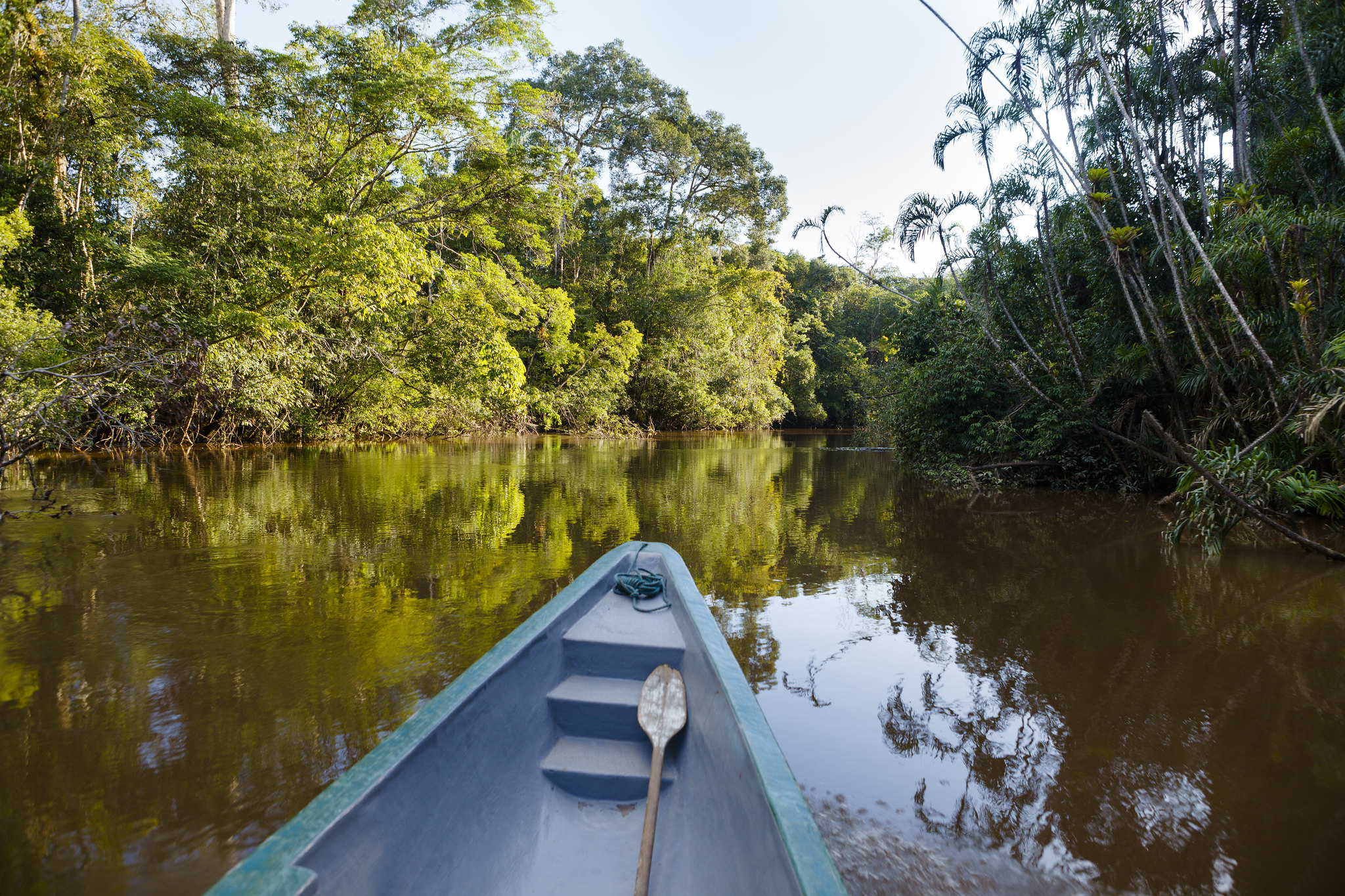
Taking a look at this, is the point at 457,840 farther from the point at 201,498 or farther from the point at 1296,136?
the point at 1296,136

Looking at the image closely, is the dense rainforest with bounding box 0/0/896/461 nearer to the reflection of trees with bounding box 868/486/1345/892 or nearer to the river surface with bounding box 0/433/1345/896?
the river surface with bounding box 0/433/1345/896

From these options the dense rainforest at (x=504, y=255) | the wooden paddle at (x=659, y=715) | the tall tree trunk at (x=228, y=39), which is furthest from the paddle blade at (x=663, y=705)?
the tall tree trunk at (x=228, y=39)

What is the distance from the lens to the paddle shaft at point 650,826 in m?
1.40

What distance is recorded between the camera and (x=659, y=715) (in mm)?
2086

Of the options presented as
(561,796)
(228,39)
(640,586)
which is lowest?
(561,796)

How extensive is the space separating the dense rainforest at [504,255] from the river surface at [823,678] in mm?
1328

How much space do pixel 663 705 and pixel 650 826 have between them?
1.89 feet

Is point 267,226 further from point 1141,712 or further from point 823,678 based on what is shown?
point 1141,712

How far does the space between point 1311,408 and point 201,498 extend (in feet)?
34.8

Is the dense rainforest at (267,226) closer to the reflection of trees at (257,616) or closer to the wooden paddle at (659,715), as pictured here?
the reflection of trees at (257,616)

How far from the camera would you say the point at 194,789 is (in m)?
2.07

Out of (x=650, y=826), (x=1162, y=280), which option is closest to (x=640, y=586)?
(x=650, y=826)

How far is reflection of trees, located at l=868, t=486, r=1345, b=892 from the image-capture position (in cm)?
198

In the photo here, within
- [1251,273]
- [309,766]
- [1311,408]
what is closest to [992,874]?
[309,766]
